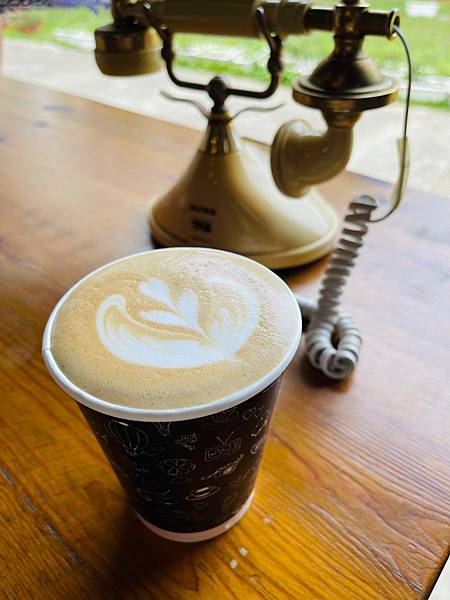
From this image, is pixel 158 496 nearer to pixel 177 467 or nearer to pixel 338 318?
pixel 177 467

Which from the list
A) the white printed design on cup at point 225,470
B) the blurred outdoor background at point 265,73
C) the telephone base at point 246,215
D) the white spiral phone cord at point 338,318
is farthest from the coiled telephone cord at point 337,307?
the blurred outdoor background at point 265,73

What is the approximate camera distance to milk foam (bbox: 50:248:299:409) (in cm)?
33

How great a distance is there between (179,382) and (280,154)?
392 mm

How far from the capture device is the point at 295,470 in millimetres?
474

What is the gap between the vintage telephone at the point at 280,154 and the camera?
0.55m

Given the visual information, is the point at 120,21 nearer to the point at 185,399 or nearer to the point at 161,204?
the point at 161,204

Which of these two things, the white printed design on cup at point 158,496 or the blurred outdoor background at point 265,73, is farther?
the blurred outdoor background at point 265,73

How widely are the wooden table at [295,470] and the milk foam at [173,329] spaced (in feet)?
0.56

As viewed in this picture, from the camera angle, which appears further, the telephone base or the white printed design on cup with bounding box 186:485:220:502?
the telephone base

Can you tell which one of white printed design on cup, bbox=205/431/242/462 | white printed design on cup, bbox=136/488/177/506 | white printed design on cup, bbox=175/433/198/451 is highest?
white printed design on cup, bbox=175/433/198/451

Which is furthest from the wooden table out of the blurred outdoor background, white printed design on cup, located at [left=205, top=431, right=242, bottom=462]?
the blurred outdoor background

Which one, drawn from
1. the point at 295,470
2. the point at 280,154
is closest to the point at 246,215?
the point at 280,154

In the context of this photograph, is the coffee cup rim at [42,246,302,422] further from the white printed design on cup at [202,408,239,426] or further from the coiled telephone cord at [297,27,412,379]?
the coiled telephone cord at [297,27,412,379]

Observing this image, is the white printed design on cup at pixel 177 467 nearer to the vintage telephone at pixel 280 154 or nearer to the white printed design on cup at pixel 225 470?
the white printed design on cup at pixel 225 470
